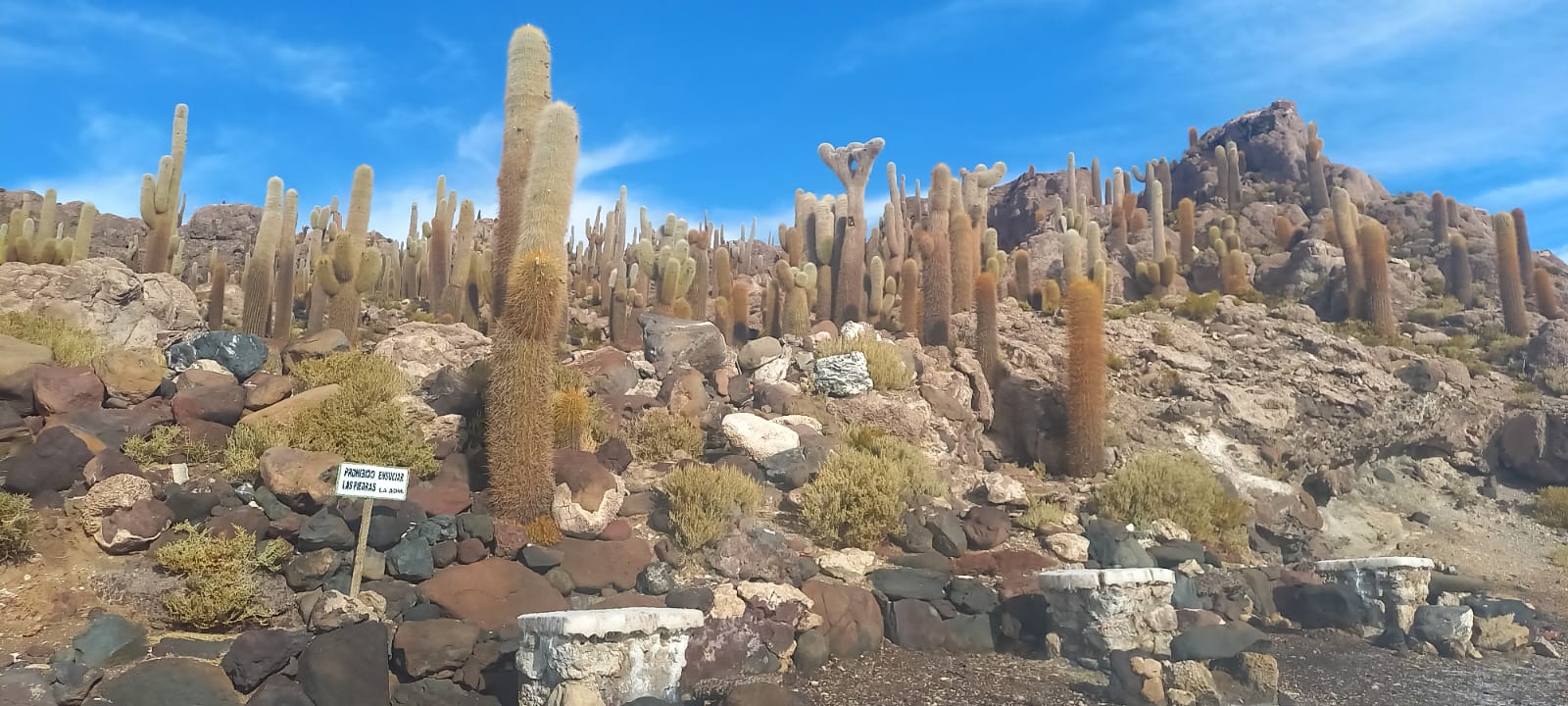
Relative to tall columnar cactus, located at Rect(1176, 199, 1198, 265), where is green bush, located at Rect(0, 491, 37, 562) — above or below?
below

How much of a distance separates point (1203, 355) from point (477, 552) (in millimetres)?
13514

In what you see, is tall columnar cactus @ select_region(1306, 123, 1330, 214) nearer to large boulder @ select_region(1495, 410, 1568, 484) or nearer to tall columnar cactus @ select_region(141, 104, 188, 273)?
large boulder @ select_region(1495, 410, 1568, 484)

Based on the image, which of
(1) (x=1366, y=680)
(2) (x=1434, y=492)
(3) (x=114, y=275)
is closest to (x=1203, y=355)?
(2) (x=1434, y=492)

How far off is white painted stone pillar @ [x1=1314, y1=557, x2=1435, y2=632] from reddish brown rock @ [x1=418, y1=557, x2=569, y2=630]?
896cm

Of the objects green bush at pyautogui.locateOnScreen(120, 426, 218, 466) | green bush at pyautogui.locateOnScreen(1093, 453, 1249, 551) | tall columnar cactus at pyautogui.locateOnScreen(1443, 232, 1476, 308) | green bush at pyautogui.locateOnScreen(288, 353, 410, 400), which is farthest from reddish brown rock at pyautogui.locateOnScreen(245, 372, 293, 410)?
tall columnar cactus at pyautogui.locateOnScreen(1443, 232, 1476, 308)

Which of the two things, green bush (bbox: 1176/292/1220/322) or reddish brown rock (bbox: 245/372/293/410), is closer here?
reddish brown rock (bbox: 245/372/293/410)

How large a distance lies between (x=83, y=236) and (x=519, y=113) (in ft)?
37.8

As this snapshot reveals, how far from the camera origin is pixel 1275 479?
13.9m

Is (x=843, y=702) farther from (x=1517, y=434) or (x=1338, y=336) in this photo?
(x=1517, y=434)

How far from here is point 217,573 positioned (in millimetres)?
6973

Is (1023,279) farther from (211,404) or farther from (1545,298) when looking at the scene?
(211,404)

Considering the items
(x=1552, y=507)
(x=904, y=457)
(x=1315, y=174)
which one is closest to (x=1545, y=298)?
(x=1552, y=507)

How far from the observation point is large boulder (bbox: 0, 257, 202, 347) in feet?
38.0

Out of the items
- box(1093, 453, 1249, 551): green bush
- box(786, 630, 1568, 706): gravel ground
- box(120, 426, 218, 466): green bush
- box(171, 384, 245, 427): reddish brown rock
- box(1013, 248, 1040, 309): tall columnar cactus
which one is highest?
box(1013, 248, 1040, 309): tall columnar cactus
